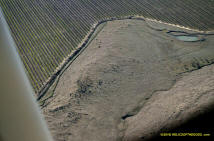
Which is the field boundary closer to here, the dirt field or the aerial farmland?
the aerial farmland

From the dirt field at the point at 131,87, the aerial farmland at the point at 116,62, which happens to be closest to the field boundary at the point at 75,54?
the aerial farmland at the point at 116,62

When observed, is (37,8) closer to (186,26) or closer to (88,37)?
(88,37)

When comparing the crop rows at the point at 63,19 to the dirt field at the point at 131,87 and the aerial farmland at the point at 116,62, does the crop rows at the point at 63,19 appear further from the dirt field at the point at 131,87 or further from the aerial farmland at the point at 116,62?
the dirt field at the point at 131,87

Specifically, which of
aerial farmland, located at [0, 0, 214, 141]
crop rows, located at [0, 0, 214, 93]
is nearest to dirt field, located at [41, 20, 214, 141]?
aerial farmland, located at [0, 0, 214, 141]

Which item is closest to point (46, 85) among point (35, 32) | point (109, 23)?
point (35, 32)

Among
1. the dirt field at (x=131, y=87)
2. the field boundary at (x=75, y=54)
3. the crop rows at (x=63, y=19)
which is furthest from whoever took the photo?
the crop rows at (x=63, y=19)

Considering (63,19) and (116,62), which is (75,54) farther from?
(63,19)
